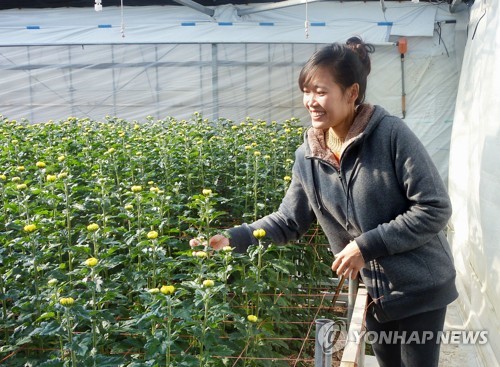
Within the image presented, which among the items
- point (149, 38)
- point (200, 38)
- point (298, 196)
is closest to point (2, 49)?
point (149, 38)

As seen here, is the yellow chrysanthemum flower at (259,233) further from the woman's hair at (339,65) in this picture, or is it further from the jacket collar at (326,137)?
the woman's hair at (339,65)

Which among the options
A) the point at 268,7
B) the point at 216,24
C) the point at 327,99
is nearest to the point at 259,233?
the point at 327,99

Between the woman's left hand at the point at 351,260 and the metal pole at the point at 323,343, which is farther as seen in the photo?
the woman's left hand at the point at 351,260

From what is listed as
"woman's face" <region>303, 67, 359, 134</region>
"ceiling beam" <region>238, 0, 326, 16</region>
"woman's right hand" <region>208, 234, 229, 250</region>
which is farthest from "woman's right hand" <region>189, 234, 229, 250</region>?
"ceiling beam" <region>238, 0, 326, 16</region>

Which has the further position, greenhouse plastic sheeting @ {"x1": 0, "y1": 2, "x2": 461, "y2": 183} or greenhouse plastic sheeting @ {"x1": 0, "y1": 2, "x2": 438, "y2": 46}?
greenhouse plastic sheeting @ {"x1": 0, "y1": 2, "x2": 438, "y2": 46}

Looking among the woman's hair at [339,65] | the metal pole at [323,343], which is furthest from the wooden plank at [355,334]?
the woman's hair at [339,65]

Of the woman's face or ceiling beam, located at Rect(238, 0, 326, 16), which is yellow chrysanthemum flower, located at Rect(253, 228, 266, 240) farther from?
ceiling beam, located at Rect(238, 0, 326, 16)

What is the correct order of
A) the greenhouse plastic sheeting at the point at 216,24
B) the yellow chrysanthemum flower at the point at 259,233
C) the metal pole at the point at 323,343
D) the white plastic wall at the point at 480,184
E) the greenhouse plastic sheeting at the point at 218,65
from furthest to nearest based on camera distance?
the greenhouse plastic sheeting at the point at 216,24, the greenhouse plastic sheeting at the point at 218,65, the white plastic wall at the point at 480,184, the yellow chrysanthemum flower at the point at 259,233, the metal pole at the point at 323,343

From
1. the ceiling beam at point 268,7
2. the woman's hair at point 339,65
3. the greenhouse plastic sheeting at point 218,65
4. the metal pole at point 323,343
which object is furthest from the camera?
the greenhouse plastic sheeting at point 218,65

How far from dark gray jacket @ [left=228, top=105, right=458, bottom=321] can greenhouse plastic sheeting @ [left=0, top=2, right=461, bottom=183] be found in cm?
883

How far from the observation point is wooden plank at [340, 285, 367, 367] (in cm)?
236

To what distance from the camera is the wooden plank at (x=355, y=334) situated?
2359 mm

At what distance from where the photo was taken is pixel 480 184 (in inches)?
175

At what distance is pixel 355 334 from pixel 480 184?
7.38 feet
